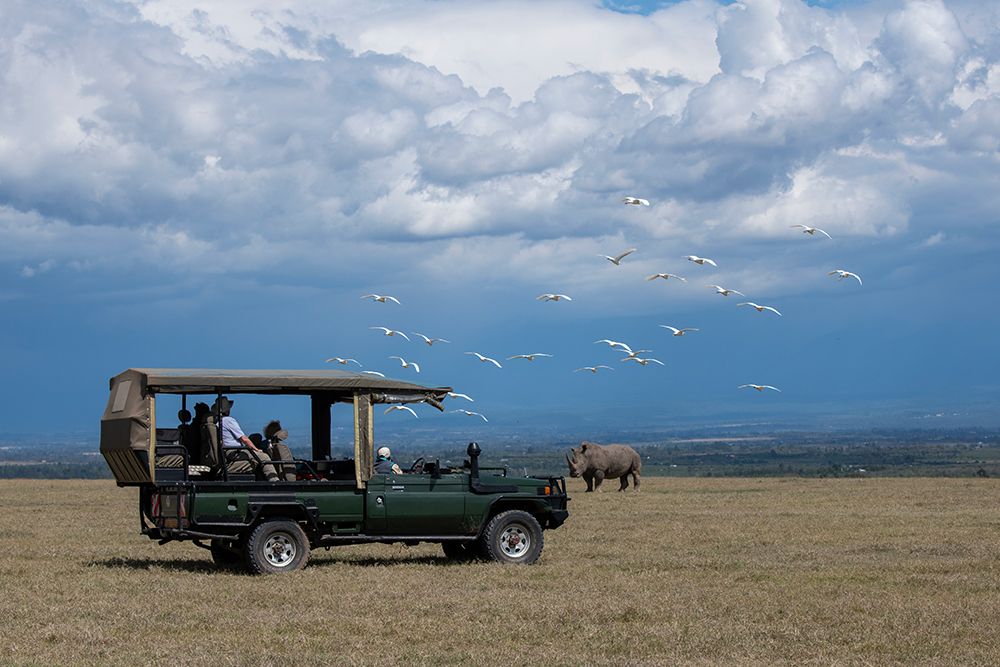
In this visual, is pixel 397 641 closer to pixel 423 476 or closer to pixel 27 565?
pixel 423 476

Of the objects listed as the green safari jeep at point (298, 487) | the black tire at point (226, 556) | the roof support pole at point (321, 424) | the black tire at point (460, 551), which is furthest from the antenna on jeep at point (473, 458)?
the black tire at point (226, 556)

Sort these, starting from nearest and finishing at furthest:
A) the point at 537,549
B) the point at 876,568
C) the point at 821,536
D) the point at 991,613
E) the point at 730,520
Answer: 1. the point at 991,613
2. the point at 876,568
3. the point at 537,549
4. the point at 821,536
5. the point at 730,520

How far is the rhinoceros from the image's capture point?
147ft

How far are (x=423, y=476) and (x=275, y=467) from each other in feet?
6.83

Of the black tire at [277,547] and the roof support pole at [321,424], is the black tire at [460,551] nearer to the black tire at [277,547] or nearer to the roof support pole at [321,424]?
the roof support pole at [321,424]

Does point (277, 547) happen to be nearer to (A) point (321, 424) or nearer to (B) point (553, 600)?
(A) point (321, 424)

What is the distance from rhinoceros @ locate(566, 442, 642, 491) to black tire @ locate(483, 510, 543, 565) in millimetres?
Answer: 22649

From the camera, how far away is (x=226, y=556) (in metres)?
21.2

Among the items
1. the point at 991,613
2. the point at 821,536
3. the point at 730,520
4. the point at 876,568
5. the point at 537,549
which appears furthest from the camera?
the point at 730,520

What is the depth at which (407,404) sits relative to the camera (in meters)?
22.1

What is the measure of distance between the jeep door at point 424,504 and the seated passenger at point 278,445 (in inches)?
48.1

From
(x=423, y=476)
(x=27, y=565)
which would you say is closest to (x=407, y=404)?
(x=423, y=476)

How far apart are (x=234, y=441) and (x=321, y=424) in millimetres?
1664

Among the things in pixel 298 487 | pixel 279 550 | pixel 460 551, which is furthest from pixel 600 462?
pixel 279 550
